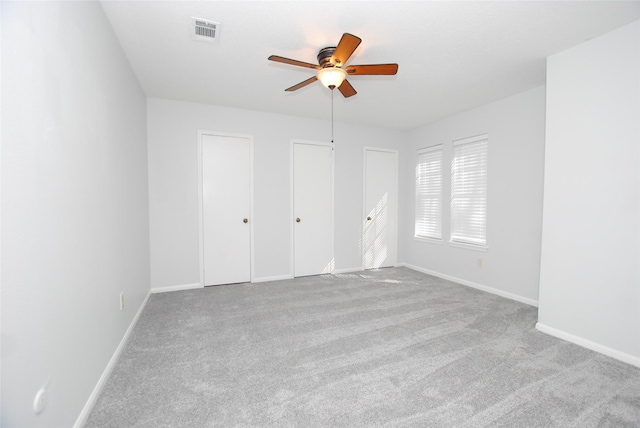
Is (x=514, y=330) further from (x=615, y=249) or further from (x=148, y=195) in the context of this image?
(x=148, y=195)

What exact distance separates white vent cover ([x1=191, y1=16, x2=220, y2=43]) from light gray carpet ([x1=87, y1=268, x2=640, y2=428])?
8.38 ft

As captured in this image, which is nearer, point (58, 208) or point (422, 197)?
point (58, 208)

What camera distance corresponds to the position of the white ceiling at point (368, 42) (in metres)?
1.97

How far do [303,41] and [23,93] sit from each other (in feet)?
6.26

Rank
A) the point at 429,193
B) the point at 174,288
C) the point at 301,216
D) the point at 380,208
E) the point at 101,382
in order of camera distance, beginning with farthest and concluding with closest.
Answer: the point at 380,208, the point at 429,193, the point at 301,216, the point at 174,288, the point at 101,382

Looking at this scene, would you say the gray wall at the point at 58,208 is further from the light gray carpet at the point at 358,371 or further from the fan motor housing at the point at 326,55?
the fan motor housing at the point at 326,55

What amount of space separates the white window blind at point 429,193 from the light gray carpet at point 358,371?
1.72 metres

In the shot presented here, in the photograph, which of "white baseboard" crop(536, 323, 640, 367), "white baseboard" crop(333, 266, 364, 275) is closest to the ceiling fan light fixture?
"white baseboard" crop(536, 323, 640, 367)

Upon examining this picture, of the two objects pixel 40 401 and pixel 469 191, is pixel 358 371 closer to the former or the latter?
pixel 40 401

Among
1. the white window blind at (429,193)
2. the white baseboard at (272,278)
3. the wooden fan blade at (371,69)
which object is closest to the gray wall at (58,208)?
the wooden fan blade at (371,69)

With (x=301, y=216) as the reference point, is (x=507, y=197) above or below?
above

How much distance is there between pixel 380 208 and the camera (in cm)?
505

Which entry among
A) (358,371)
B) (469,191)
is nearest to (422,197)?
(469,191)

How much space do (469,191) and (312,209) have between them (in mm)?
2373
